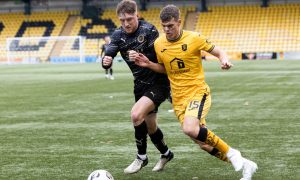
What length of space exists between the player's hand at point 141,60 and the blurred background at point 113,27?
44844 mm

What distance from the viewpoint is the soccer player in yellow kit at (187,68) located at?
6.50m

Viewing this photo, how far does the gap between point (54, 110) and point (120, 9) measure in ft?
25.4

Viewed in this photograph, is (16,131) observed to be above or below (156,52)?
below

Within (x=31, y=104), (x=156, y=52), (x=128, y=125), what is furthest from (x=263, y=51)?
(x=156, y=52)

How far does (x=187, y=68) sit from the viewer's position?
677cm

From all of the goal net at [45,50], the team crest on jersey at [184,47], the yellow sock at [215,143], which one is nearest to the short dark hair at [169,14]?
the team crest on jersey at [184,47]

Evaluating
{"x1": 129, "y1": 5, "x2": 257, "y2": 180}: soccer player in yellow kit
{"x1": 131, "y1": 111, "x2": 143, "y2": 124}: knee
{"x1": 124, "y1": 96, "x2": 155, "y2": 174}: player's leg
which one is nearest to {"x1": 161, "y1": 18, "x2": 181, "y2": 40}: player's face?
{"x1": 129, "y1": 5, "x2": 257, "y2": 180}: soccer player in yellow kit

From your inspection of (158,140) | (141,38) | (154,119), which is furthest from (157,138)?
(141,38)

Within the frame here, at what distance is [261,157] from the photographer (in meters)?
7.83

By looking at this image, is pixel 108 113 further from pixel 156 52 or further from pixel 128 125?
pixel 156 52

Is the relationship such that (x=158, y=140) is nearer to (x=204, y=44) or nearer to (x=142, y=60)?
(x=142, y=60)

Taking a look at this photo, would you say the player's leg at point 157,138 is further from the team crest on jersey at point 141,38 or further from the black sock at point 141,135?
the team crest on jersey at point 141,38

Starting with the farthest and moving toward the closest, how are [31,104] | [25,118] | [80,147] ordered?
[31,104] < [25,118] < [80,147]

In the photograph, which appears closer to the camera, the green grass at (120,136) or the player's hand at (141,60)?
the player's hand at (141,60)
